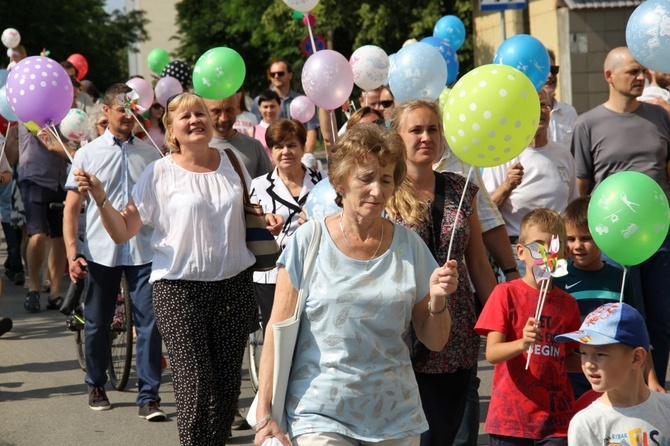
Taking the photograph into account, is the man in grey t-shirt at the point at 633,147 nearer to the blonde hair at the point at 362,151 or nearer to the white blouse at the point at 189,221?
the white blouse at the point at 189,221

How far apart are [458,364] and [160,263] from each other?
5.85 feet

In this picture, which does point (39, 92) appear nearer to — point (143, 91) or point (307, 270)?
point (307, 270)

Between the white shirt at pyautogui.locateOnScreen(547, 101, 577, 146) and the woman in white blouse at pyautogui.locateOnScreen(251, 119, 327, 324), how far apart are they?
10.1 feet

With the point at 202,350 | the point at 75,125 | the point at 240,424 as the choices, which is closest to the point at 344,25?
the point at 75,125

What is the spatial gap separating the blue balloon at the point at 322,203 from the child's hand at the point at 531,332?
1274mm

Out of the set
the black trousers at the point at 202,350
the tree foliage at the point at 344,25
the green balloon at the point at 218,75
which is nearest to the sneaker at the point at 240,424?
the black trousers at the point at 202,350

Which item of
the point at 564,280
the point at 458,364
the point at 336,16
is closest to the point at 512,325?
the point at 458,364

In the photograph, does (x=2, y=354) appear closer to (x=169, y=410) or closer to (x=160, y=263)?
(x=169, y=410)

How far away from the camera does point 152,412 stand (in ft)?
25.5

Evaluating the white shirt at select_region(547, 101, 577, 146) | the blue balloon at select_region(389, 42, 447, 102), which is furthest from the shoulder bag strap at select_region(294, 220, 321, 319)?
the white shirt at select_region(547, 101, 577, 146)

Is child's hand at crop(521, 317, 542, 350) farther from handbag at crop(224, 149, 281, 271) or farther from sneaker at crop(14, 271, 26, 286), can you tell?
sneaker at crop(14, 271, 26, 286)

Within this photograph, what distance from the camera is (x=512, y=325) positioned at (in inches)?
197

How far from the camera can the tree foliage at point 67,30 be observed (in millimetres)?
40219

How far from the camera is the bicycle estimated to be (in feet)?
27.8
